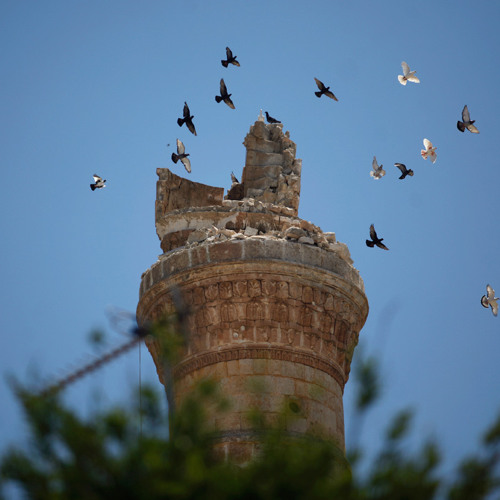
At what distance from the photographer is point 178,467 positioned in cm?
718

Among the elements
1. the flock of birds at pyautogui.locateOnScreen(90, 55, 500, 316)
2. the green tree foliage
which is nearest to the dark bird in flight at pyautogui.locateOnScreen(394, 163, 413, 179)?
the flock of birds at pyautogui.locateOnScreen(90, 55, 500, 316)

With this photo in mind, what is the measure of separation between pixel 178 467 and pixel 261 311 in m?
4.72

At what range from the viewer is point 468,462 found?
764 cm

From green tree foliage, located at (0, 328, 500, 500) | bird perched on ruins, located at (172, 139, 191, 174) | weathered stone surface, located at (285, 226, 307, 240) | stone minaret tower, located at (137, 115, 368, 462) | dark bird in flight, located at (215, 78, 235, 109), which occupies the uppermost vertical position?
dark bird in flight, located at (215, 78, 235, 109)

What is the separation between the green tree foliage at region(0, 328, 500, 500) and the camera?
23.1 feet

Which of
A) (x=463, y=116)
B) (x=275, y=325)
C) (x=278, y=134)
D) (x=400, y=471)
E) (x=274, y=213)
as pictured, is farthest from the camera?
(x=463, y=116)

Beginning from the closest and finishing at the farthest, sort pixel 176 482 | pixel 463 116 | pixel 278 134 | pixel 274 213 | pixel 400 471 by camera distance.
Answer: pixel 176 482 → pixel 400 471 → pixel 274 213 → pixel 278 134 → pixel 463 116

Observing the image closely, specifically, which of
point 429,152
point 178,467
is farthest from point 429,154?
point 178,467

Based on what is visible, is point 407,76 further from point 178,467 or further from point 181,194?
point 178,467

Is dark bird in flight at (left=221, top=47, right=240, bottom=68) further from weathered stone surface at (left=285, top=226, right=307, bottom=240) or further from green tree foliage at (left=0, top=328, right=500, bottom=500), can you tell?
green tree foliage at (left=0, top=328, right=500, bottom=500)

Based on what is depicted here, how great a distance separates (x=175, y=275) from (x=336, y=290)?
1651mm

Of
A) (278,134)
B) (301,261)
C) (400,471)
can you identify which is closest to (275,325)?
(301,261)

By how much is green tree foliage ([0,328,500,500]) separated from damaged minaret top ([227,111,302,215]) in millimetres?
5830

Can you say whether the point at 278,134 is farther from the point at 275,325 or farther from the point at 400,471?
the point at 400,471
